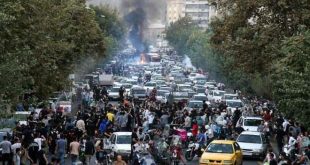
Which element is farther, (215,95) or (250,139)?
(215,95)

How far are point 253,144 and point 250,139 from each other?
396 mm

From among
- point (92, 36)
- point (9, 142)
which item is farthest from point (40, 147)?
point (92, 36)

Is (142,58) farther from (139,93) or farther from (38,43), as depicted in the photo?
(38,43)

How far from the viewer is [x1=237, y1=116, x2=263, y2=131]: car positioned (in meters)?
47.8

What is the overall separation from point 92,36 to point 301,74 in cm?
3997

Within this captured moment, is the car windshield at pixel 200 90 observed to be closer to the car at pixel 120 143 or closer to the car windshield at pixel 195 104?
the car windshield at pixel 195 104

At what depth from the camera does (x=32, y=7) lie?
3881cm

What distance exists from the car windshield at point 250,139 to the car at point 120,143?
15.2 ft

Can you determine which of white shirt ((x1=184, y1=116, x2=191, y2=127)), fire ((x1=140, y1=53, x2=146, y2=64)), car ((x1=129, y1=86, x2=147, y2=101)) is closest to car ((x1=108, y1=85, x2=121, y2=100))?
car ((x1=129, y1=86, x2=147, y2=101))

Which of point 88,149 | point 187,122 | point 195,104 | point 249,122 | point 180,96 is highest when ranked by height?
point 88,149

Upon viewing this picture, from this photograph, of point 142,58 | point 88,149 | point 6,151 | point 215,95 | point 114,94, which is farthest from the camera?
point 142,58

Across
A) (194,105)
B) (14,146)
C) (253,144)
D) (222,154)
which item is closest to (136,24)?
(194,105)

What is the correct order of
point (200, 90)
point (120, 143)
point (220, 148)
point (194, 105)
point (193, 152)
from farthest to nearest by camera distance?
point (200, 90)
point (194, 105)
point (193, 152)
point (120, 143)
point (220, 148)

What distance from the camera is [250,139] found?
41.7 metres
